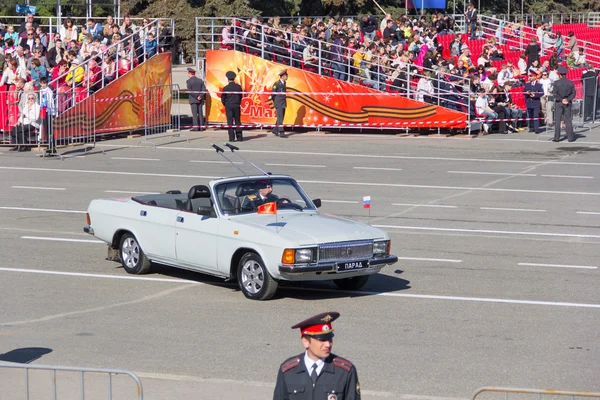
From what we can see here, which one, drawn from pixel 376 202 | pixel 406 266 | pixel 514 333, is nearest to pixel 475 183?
pixel 376 202

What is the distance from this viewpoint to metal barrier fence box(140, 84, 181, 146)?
31891mm

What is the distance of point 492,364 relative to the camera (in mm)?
9586

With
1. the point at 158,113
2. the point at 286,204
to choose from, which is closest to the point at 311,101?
the point at 158,113

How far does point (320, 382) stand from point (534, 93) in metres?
26.4

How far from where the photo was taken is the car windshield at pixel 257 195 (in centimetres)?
1292

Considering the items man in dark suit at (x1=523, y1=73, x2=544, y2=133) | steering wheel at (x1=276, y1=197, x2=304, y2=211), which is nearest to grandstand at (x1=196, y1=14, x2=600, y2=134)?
man in dark suit at (x1=523, y1=73, x2=544, y2=133)

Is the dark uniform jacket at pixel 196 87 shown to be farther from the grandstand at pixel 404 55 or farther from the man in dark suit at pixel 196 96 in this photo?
the grandstand at pixel 404 55

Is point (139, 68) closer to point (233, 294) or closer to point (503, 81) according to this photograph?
point (503, 81)

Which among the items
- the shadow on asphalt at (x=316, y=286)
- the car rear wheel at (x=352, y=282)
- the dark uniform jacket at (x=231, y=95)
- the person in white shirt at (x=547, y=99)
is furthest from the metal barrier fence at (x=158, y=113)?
the car rear wheel at (x=352, y=282)

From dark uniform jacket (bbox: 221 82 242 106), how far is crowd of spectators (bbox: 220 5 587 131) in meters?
2.68

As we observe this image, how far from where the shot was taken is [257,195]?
43.0 feet

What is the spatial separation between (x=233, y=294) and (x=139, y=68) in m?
20.4

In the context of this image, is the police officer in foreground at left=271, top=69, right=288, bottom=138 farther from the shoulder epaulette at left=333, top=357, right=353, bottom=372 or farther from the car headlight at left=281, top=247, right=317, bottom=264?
the shoulder epaulette at left=333, top=357, right=353, bottom=372

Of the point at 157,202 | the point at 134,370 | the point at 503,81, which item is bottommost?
the point at 134,370
